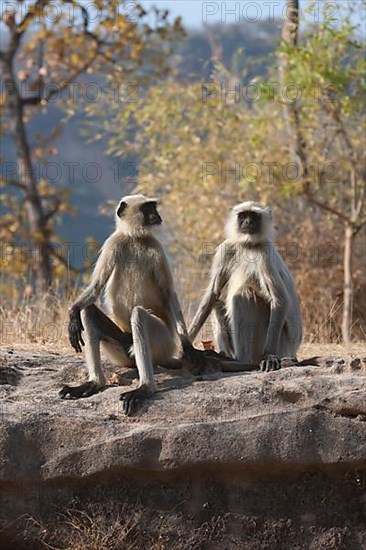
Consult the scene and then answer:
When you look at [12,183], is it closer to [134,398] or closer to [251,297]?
[251,297]

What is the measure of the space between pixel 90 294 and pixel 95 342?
A: 0.35 m

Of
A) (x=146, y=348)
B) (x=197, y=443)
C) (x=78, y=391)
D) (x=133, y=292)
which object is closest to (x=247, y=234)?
(x=133, y=292)

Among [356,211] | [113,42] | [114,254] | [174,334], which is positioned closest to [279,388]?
[174,334]

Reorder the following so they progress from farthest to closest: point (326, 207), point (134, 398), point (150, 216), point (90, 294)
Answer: point (326, 207), point (150, 216), point (90, 294), point (134, 398)

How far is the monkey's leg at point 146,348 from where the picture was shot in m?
5.33

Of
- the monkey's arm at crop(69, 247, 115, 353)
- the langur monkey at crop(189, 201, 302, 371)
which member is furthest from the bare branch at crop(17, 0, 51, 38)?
the monkey's arm at crop(69, 247, 115, 353)

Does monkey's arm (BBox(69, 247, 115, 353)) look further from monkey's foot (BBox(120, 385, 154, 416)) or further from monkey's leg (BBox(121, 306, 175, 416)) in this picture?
monkey's foot (BBox(120, 385, 154, 416))

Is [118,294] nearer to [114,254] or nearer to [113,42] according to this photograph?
[114,254]

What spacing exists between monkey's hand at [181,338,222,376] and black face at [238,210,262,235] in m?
1.43

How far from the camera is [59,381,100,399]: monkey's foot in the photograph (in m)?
5.57

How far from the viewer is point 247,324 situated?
6.79 meters

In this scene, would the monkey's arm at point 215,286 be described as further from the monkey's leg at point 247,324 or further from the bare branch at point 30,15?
the bare branch at point 30,15

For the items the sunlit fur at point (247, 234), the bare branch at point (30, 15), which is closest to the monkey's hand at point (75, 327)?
the sunlit fur at point (247, 234)

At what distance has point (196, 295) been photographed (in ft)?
43.8
